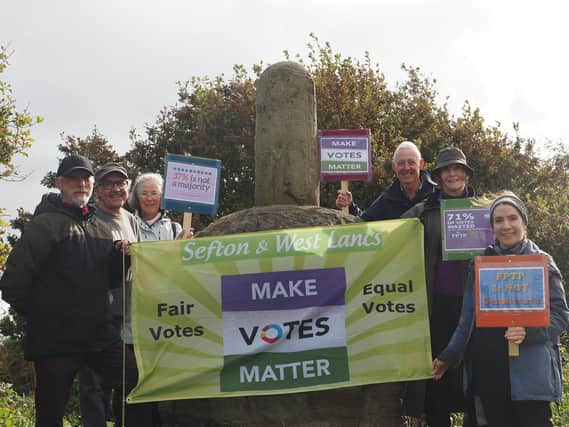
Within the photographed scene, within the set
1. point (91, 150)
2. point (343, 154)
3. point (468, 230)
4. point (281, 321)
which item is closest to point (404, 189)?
point (343, 154)

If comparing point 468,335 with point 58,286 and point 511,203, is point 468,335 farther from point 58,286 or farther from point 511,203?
point 58,286

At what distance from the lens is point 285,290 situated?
4734 mm

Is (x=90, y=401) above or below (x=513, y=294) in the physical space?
below

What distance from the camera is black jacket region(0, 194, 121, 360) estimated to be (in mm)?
4527

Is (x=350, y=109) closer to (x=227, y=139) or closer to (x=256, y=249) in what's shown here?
(x=227, y=139)

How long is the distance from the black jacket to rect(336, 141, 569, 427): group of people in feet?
7.59

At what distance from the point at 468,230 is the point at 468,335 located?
774 mm

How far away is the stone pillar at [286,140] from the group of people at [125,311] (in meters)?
0.93

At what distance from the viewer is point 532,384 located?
394 centimetres

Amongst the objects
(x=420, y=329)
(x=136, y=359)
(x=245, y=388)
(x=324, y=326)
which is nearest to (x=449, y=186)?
(x=420, y=329)

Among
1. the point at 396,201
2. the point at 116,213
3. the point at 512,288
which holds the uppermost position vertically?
the point at 396,201

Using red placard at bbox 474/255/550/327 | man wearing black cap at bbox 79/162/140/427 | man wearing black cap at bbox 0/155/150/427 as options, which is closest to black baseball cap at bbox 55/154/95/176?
man wearing black cap at bbox 0/155/150/427

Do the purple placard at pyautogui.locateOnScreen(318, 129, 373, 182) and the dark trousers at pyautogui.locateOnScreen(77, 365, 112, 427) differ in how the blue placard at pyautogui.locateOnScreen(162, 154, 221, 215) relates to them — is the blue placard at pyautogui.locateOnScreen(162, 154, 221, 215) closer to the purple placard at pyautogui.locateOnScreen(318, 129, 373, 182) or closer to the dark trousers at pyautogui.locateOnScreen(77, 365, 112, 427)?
the purple placard at pyautogui.locateOnScreen(318, 129, 373, 182)

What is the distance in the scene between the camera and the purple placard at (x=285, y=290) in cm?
474
